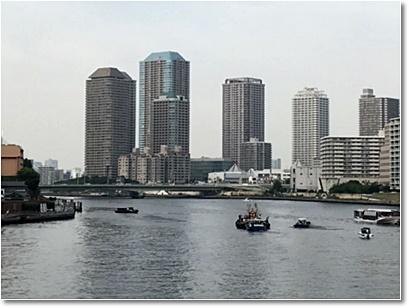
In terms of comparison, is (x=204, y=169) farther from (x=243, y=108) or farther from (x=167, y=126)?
(x=243, y=108)

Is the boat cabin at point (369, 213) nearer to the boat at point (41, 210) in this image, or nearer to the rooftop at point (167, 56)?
the rooftop at point (167, 56)

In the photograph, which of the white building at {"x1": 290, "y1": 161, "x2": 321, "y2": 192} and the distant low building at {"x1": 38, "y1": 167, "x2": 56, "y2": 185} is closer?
the distant low building at {"x1": 38, "y1": 167, "x2": 56, "y2": 185}

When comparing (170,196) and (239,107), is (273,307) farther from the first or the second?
(170,196)

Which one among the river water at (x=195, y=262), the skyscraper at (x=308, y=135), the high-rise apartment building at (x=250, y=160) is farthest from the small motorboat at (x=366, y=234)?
the high-rise apartment building at (x=250, y=160)

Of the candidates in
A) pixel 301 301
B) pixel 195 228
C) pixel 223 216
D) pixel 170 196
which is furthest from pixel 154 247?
pixel 170 196

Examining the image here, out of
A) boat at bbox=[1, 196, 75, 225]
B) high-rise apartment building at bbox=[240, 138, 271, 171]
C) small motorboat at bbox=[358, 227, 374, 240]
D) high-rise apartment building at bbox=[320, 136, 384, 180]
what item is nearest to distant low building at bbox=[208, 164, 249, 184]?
high-rise apartment building at bbox=[240, 138, 271, 171]

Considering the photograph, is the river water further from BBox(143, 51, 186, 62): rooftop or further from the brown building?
BBox(143, 51, 186, 62): rooftop
